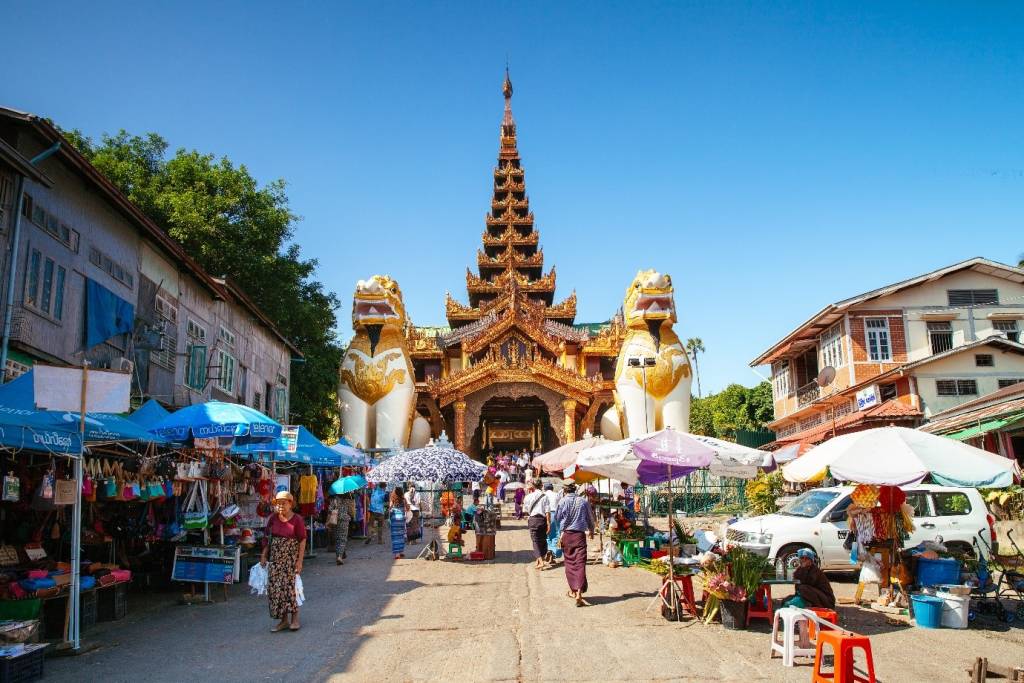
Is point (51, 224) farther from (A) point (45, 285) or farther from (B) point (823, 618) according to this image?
(B) point (823, 618)

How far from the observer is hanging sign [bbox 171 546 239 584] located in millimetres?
9773

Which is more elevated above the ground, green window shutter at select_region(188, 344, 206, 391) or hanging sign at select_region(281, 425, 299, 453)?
green window shutter at select_region(188, 344, 206, 391)

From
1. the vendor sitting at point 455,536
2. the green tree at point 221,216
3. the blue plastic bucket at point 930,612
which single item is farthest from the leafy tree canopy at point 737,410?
the blue plastic bucket at point 930,612

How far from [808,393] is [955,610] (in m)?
22.8

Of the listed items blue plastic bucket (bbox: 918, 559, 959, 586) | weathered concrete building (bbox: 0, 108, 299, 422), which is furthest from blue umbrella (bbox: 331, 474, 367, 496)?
blue plastic bucket (bbox: 918, 559, 959, 586)

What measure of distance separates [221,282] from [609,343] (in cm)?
2118

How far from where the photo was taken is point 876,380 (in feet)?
77.8

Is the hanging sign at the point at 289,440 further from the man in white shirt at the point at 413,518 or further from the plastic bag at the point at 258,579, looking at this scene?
the man in white shirt at the point at 413,518

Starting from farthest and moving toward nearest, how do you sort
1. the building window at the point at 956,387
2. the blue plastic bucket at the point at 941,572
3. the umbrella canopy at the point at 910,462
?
1. the building window at the point at 956,387
2. the blue plastic bucket at the point at 941,572
3. the umbrella canopy at the point at 910,462

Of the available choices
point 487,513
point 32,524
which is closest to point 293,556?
point 32,524

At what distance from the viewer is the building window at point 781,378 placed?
32938 millimetres

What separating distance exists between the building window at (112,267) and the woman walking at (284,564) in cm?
705

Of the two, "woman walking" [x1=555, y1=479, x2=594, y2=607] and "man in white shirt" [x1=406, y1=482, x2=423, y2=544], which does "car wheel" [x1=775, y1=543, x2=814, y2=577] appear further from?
"man in white shirt" [x1=406, y1=482, x2=423, y2=544]

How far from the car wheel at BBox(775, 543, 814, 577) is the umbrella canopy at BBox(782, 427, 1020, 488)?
3068 millimetres
